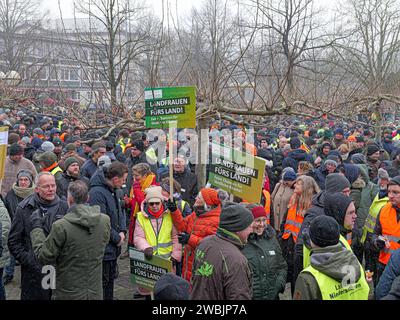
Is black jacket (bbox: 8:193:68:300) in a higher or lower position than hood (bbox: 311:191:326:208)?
lower

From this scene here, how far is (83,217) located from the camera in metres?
4.34

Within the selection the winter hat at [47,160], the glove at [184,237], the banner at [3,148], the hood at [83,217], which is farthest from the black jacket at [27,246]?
the winter hat at [47,160]

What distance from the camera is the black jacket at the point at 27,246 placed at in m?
5.01

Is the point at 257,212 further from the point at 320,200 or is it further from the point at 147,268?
the point at 147,268

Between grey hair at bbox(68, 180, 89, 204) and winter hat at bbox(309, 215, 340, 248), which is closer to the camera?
winter hat at bbox(309, 215, 340, 248)

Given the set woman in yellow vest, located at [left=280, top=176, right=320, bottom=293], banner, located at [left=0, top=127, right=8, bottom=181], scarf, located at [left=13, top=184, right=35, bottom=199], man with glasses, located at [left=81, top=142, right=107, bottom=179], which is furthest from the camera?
man with glasses, located at [left=81, top=142, right=107, bottom=179]

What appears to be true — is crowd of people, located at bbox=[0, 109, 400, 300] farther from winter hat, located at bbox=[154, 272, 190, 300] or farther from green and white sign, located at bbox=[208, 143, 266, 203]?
green and white sign, located at bbox=[208, 143, 266, 203]

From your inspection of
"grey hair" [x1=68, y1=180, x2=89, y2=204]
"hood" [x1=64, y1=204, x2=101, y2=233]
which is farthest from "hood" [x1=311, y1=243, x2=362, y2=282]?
"grey hair" [x1=68, y1=180, x2=89, y2=204]

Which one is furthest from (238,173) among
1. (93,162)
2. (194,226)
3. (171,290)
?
(93,162)

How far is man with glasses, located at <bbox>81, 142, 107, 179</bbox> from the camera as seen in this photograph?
831 centimetres

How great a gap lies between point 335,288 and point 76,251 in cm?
226
